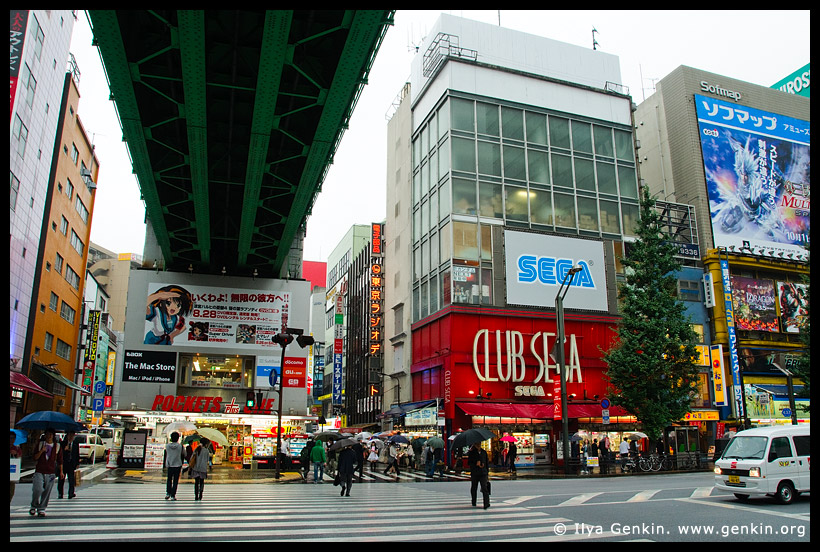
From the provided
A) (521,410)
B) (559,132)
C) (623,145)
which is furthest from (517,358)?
(623,145)

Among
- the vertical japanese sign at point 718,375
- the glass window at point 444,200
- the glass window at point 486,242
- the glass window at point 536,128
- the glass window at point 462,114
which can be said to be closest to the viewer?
the glass window at point 486,242

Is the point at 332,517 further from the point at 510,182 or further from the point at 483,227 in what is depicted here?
the point at 510,182

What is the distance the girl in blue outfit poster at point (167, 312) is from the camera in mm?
37844

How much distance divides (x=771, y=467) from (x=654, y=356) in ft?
59.7

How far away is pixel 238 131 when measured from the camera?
1021 inches

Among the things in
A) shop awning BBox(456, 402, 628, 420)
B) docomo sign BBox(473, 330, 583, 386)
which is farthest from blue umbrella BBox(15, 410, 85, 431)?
docomo sign BBox(473, 330, 583, 386)

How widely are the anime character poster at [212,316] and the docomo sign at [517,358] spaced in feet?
43.0

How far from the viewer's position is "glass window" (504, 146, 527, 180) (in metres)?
42.4

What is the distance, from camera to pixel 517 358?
38.9 m

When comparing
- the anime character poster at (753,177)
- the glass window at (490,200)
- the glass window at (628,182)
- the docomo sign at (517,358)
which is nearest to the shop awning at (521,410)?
the docomo sign at (517,358)

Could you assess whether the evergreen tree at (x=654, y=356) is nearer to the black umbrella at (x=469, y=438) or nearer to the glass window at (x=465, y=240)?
the glass window at (x=465, y=240)

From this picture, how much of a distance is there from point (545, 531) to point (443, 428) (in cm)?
2758

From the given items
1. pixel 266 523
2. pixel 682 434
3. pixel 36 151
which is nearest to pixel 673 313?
pixel 682 434

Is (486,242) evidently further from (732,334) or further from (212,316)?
(732,334)
